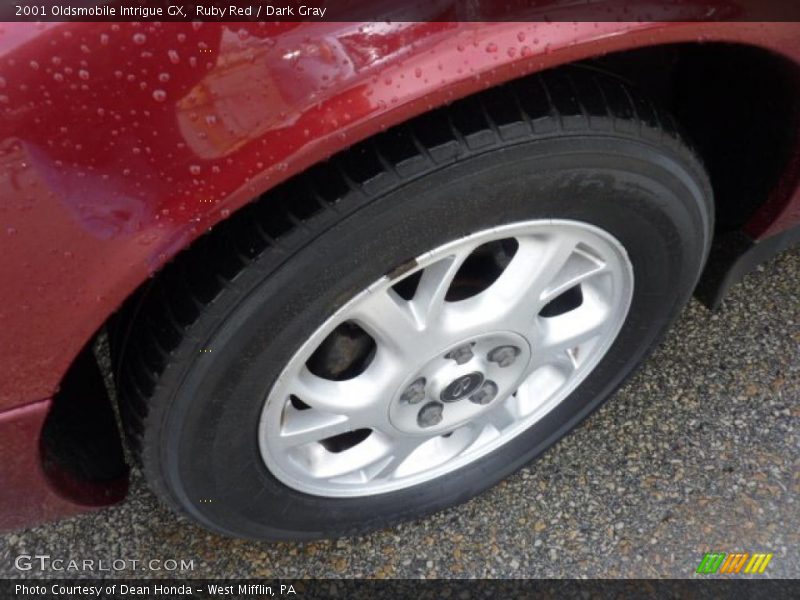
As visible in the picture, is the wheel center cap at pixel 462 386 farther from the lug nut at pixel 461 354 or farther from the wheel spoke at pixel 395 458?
the wheel spoke at pixel 395 458

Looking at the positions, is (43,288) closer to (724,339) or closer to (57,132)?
(57,132)

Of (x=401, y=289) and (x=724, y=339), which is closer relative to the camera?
(x=401, y=289)

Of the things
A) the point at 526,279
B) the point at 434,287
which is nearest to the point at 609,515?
the point at 526,279

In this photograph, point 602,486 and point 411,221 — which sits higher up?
point 411,221

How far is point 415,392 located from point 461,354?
0.39 ft

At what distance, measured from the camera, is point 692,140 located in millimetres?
1762

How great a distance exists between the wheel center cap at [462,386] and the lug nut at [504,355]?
4 centimetres

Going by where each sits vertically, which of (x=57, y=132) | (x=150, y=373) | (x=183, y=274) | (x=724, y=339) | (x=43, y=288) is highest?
(x=57, y=132)

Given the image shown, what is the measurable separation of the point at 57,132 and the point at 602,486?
150cm

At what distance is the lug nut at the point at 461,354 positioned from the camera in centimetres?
162

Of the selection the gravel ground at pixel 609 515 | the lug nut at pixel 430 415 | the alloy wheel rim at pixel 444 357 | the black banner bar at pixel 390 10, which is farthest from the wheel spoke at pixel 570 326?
the black banner bar at pixel 390 10

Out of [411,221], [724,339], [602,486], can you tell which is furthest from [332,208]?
[724,339]

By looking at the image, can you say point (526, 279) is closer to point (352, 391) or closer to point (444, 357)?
point (444, 357)

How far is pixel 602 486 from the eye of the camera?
2.04m
